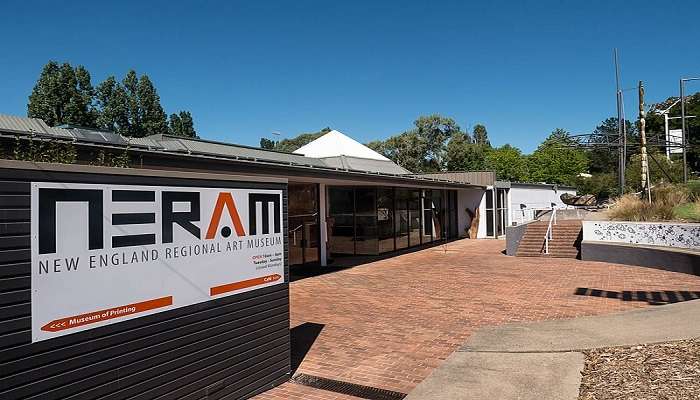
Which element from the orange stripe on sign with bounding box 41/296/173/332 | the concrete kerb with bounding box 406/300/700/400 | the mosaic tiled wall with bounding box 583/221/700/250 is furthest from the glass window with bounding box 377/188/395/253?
the orange stripe on sign with bounding box 41/296/173/332

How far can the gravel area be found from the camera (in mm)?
3955

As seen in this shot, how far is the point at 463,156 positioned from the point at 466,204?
35059 mm

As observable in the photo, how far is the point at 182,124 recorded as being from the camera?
74625 millimetres

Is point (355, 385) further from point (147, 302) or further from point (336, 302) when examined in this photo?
point (336, 302)

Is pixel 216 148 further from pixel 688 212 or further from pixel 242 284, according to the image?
pixel 688 212

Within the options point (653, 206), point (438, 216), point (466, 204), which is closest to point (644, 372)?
point (653, 206)

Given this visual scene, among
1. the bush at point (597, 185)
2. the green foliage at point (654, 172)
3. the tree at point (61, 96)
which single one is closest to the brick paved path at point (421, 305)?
the green foliage at point (654, 172)

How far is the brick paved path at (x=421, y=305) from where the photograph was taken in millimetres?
6113

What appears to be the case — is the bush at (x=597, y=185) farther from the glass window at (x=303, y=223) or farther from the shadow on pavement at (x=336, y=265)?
the glass window at (x=303, y=223)

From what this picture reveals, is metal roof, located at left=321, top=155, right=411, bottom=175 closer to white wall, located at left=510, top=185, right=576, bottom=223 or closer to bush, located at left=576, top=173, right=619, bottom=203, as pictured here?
white wall, located at left=510, top=185, right=576, bottom=223

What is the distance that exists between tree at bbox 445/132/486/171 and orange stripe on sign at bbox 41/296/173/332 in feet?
193

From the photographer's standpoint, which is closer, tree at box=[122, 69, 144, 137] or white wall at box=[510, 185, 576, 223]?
white wall at box=[510, 185, 576, 223]

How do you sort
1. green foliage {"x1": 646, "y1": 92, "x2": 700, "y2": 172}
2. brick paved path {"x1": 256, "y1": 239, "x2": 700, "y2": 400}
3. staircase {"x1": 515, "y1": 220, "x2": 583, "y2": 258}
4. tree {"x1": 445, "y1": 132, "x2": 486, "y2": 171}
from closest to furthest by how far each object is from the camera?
brick paved path {"x1": 256, "y1": 239, "x2": 700, "y2": 400} → staircase {"x1": 515, "y1": 220, "x2": 583, "y2": 258} → green foliage {"x1": 646, "y1": 92, "x2": 700, "y2": 172} → tree {"x1": 445, "y1": 132, "x2": 486, "y2": 171}

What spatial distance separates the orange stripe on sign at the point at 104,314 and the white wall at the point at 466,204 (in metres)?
24.5
